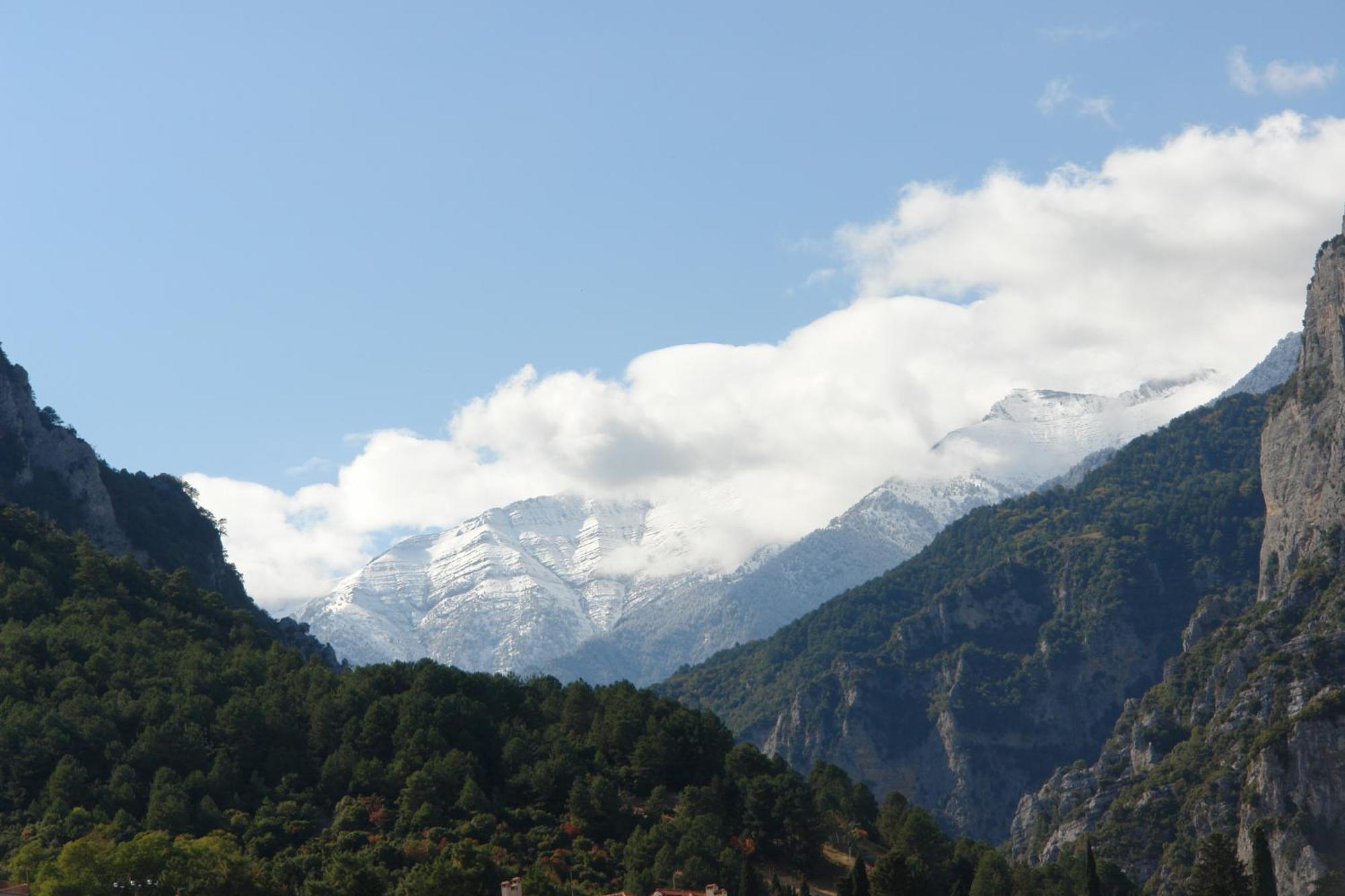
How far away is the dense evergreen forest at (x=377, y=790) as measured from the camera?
14350 cm

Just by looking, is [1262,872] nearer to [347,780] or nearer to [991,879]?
[991,879]

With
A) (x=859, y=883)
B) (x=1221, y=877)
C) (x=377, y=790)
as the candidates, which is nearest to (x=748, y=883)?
(x=859, y=883)

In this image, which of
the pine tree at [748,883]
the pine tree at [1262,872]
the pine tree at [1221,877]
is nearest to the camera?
the pine tree at [1221,877]

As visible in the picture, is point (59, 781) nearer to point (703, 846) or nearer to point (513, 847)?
point (513, 847)

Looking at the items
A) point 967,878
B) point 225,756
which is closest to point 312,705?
point 225,756

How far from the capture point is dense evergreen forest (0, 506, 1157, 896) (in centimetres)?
14350

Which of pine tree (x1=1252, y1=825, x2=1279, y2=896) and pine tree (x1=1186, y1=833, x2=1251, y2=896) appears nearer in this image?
pine tree (x1=1186, y1=833, x2=1251, y2=896)

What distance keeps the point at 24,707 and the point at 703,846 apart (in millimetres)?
58086

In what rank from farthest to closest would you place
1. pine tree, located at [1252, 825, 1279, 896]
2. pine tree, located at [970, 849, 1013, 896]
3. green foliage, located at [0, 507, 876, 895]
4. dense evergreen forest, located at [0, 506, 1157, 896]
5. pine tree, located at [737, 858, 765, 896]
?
pine tree, located at [970, 849, 1013, 896] < pine tree, located at [1252, 825, 1279, 896] < green foliage, located at [0, 507, 876, 895] < pine tree, located at [737, 858, 765, 896] < dense evergreen forest, located at [0, 506, 1157, 896]

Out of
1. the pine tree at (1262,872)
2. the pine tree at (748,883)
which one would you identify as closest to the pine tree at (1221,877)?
Answer: the pine tree at (1262,872)

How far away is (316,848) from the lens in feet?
506

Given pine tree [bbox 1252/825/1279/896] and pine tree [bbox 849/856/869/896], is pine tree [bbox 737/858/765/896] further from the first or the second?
pine tree [bbox 1252/825/1279/896]

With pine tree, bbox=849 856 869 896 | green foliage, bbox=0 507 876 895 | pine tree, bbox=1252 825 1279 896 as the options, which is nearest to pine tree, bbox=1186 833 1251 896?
pine tree, bbox=1252 825 1279 896

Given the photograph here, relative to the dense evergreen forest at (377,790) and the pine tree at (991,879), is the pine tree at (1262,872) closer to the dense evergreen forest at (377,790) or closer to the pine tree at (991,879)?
the pine tree at (991,879)
